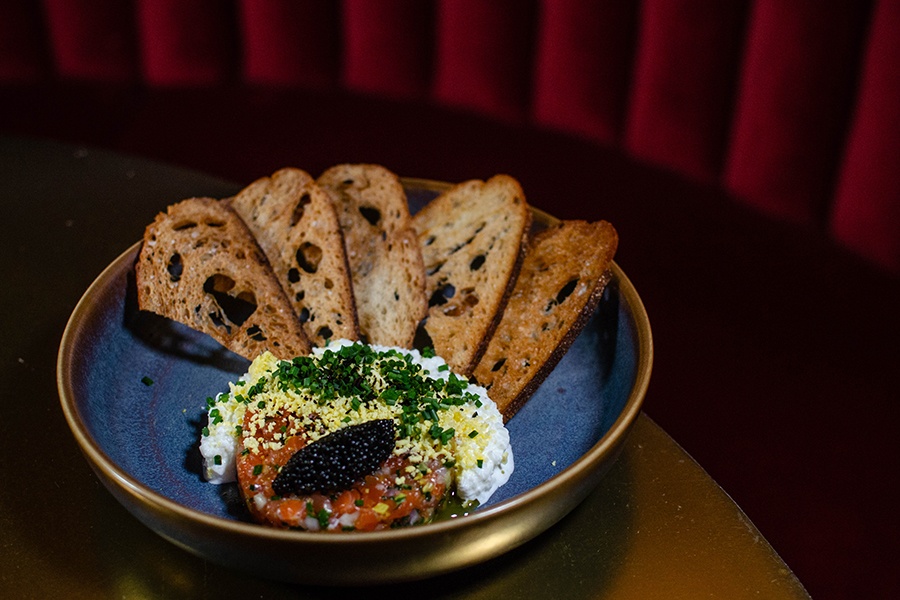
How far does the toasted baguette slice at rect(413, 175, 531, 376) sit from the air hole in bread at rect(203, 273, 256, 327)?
0.29 meters

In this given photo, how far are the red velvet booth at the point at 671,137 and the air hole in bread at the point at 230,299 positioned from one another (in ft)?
0.99

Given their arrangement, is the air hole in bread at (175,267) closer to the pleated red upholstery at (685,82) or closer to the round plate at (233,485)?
the round plate at (233,485)

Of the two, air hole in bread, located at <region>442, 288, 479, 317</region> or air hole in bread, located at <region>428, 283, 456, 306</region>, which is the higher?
air hole in bread, located at <region>442, 288, 479, 317</region>

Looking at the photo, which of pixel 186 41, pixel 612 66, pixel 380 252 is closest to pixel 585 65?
pixel 612 66

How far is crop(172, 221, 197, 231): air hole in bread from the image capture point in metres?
1.42

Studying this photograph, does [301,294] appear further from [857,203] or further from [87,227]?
[857,203]

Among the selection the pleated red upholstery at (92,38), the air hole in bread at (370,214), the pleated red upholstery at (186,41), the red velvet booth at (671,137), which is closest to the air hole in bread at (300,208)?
the air hole in bread at (370,214)

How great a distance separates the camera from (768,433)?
1.54 metres

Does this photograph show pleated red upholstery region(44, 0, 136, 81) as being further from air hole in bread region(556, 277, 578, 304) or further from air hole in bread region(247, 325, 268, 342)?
air hole in bread region(556, 277, 578, 304)

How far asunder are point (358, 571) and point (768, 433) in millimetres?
934

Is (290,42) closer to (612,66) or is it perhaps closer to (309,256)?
(612,66)

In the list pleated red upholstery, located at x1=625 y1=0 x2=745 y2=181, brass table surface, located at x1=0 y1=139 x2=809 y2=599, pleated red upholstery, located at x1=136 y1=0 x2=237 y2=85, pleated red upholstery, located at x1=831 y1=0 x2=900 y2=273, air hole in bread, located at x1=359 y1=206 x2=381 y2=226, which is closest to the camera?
brass table surface, located at x1=0 y1=139 x2=809 y2=599

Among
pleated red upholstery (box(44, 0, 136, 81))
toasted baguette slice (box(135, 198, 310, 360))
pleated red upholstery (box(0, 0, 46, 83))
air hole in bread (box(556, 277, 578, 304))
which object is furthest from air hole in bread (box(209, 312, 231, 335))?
pleated red upholstery (box(0, 0, 46, 83))

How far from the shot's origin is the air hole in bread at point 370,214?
1598 millimetres
